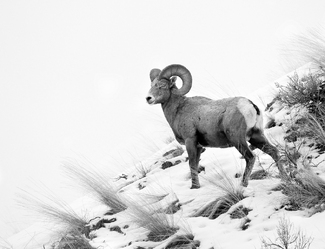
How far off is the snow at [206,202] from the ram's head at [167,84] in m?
1.58

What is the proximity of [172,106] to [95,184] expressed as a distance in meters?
2.14

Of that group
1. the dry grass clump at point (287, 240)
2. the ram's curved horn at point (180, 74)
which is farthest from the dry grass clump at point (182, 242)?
the ram's curved horn at point (180, 74)

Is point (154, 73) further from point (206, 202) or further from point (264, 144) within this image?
point (206, 202)

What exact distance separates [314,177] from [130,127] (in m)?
6.14

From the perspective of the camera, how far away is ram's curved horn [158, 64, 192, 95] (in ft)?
25.9

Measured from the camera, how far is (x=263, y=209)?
5348 mm

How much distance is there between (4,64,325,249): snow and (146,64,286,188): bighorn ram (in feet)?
1.24

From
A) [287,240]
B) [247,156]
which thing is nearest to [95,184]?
[247,156]

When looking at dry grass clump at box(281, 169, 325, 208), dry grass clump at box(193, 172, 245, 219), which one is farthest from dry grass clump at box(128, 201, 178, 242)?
dry grass clump at box(281, 169, 325, 208)

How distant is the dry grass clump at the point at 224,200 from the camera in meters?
5.91

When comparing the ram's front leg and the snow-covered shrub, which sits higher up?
the snow-covered shrub

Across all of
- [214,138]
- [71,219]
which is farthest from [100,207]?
[214,138]

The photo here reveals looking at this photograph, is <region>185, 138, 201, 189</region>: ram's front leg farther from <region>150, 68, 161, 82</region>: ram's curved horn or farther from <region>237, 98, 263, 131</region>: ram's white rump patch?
<region>150, 68, 161, 82</region>: ram's curved horn

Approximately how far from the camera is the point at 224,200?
6000 mm
